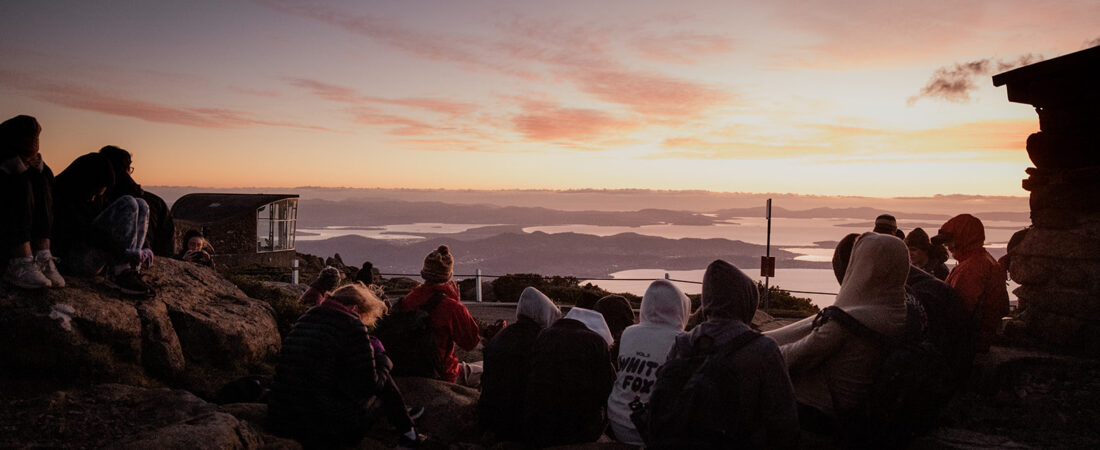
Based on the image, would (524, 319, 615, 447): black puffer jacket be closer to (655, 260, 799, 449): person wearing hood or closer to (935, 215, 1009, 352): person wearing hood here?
(655, 260, 799, 449): person wearing hood

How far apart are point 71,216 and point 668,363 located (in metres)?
5.38

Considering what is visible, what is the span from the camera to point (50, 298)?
5758 millimetres

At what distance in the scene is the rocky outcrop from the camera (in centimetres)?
552

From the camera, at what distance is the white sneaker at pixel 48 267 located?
5.74m

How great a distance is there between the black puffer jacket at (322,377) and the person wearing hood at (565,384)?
4.00ft

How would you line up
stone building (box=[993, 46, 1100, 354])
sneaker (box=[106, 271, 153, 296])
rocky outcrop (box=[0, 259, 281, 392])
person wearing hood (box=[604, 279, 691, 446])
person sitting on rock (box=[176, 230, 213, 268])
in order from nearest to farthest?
person wearing hood (box=[604, 279, 691, 446]) → rocky outcrop (box=[0, 259, 281, 392]) → sneaker (box=[106, 271, 153, 296]) → stone building (box=[993, 46, 1100, 354]) → person sitting on rock (box=[176, 230, 213, 268])

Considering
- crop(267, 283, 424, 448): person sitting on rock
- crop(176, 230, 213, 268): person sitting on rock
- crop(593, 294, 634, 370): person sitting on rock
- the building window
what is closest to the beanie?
crop(593, 294, 634, 370): person sitting on rock

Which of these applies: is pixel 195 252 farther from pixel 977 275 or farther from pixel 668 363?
pixel 977 275

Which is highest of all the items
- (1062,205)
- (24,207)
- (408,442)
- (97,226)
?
(1062,205)

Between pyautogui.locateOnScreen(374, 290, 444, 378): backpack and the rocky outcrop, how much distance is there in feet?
5.60

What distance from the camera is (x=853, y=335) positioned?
471cm

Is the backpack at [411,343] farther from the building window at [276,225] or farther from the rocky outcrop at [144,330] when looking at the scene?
the building window at [276,225]

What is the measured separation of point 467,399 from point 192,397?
2.34m

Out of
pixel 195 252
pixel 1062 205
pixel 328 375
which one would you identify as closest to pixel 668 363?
pixel 328 375
